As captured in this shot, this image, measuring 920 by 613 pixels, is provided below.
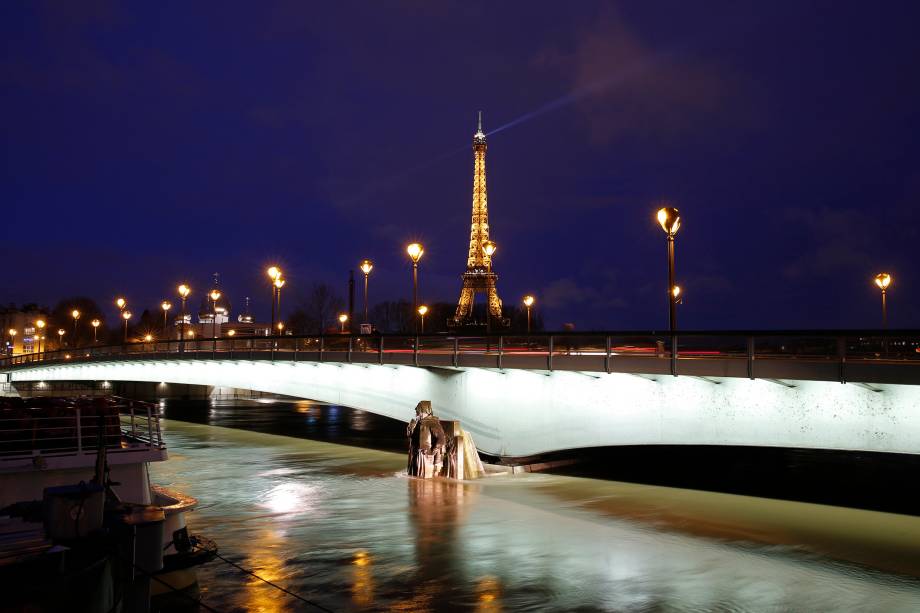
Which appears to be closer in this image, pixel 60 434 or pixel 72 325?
pixel 60 434

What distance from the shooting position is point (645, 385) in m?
26.6

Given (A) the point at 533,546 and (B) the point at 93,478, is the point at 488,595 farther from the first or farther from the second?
(B) the point at 93,478

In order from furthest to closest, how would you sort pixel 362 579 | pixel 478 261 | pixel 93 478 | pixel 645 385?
pixel 478 261 < pixel 645 385 < pixel 362 579 < pixel 93 478

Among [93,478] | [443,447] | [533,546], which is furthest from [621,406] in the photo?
[93,478]

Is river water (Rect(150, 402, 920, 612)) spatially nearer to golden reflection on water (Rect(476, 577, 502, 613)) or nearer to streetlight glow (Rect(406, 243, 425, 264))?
golden reflection on water (Rect(476, 577, 502, 613))

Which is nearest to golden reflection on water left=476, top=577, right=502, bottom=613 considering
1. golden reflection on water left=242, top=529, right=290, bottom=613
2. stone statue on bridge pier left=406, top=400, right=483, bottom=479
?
golden reflection on water left=242, top=529, right=290, bottom=613

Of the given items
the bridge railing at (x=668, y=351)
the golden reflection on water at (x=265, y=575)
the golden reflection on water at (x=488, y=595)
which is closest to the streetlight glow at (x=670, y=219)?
the bridge railing at (x=668, y=351)

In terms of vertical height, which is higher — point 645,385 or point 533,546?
point 645,385

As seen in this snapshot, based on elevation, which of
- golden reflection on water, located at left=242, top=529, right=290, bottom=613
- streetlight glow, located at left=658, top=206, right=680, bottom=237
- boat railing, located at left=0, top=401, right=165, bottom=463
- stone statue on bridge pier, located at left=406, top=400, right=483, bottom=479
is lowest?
golden reflection on water, located at left=242, top=529, right=290, bottom=613

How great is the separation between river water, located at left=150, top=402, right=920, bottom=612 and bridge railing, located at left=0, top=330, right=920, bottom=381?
4.71m

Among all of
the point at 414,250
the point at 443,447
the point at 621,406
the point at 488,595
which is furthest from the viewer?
the point at 414,250

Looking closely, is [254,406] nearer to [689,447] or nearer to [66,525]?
[689,447]

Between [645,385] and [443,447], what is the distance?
9.19m

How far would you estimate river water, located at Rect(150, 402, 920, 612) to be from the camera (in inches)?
655
